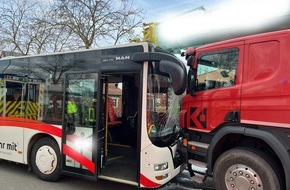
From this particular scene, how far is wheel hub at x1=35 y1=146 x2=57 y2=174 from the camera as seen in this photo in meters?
6.10

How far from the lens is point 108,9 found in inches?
652

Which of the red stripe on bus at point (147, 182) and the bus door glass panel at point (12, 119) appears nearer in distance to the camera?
the red stripe on bus at point (147, 182)

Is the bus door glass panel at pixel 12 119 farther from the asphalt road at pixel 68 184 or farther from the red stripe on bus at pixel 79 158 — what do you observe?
the red stripe on bus at pixel 79 158

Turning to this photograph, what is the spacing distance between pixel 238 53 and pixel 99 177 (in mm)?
3185

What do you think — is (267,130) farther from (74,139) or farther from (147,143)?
(74,139)

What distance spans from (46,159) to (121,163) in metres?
1.53

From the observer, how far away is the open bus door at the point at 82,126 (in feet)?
17.9

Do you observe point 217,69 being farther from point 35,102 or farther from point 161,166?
point 35,102

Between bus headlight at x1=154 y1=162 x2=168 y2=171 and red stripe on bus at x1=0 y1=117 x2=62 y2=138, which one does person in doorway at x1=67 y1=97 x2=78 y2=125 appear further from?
bus headlight at x1=154 y1=162 x2=168 y2=171

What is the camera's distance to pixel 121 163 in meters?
6.14

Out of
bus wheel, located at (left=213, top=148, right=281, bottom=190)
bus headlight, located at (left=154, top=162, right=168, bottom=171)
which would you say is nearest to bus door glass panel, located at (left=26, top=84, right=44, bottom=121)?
bus headlight, located at (left=154, top=162, right=168, bottom=171)

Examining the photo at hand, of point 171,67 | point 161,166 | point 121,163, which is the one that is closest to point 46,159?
point 121,163

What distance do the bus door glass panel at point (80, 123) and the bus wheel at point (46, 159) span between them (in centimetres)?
29

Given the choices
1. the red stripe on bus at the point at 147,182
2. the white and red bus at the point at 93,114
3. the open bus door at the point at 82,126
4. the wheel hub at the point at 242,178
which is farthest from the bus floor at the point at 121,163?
the wheel hub at the point at 242,178
